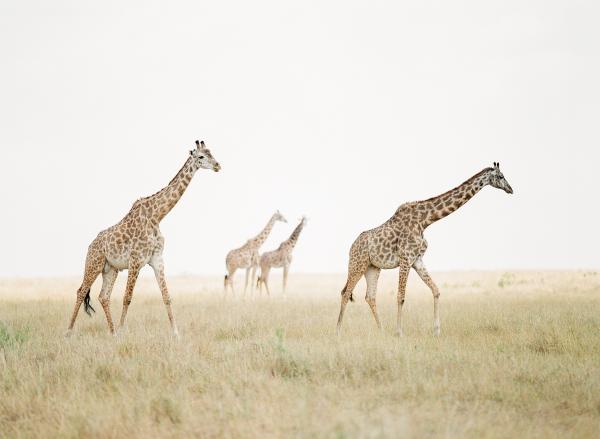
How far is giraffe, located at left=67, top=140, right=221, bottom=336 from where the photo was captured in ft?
37.5

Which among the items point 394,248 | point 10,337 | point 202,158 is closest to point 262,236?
point 202,158

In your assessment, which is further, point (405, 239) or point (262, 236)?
point (262, 236)

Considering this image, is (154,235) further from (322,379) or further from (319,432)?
(319,432)

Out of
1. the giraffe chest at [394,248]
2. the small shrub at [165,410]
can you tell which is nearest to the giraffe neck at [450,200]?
the giraffe chest at [394,248]

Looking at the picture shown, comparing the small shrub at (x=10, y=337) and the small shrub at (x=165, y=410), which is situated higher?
the small shrub at (x=10, y=337)

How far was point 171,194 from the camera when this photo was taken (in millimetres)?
11969

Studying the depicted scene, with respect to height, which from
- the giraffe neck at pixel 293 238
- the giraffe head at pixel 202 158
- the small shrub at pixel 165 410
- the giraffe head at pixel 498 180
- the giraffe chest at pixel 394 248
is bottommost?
the small shrub at pixel 165 410

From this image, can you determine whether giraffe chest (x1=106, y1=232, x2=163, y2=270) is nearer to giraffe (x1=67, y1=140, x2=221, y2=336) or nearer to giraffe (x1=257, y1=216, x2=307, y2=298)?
giraffe (x1=67, y1=140, x2=221, y2=336)

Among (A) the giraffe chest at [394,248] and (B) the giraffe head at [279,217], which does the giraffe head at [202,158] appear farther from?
(B) the giraffe head at [279,217]

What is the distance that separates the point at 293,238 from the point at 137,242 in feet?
44.6

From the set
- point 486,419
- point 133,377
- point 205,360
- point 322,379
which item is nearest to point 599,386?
point 486,419

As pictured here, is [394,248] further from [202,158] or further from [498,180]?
[202,158]

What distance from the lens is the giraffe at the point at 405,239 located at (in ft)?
38.7

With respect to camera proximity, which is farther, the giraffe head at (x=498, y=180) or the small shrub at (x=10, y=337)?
the giraffe head at (x=498, y=180)
